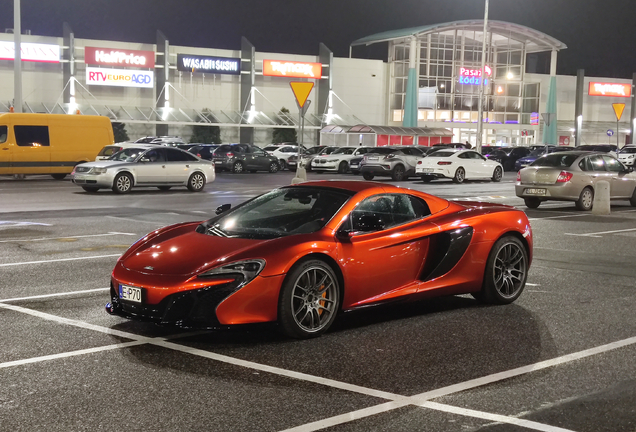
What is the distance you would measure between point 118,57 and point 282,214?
52.4m

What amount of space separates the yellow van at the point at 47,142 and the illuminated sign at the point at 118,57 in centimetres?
2756

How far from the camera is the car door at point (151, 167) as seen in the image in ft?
79.1

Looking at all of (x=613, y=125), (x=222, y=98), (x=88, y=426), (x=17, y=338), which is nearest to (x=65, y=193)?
(x=17, y=338)

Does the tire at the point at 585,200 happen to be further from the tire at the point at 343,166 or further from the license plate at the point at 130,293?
the tire at the point at 343,166

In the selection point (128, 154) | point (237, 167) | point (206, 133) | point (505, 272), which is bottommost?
point (237, 167)

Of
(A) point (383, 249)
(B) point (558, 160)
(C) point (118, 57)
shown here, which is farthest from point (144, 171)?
(C) point (118, 57)

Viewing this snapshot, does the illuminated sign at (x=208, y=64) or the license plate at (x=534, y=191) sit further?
the illuminated sign at (x=208, y=64)

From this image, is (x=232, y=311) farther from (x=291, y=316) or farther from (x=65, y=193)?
(x=65, y=193)

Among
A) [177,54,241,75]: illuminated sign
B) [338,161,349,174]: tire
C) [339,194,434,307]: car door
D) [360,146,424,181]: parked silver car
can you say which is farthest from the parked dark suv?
[339,194,434,307]: car door

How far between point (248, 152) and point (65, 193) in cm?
1768

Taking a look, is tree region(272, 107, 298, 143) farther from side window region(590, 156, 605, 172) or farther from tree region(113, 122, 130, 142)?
side window region(590, 156, 605, 172)

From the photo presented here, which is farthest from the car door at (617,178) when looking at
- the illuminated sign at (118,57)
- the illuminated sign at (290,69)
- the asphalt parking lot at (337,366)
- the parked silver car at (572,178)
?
the illuminated sign at (290,69)

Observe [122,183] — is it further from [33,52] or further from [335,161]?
[33,52]

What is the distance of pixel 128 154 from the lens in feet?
80.5
